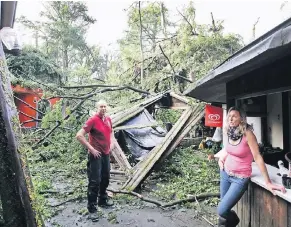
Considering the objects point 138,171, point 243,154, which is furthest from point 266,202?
point 138,171

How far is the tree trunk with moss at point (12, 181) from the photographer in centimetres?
165

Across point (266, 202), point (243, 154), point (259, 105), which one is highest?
point (259, 105)

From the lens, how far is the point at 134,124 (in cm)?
853

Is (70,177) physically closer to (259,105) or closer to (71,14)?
(259,105)

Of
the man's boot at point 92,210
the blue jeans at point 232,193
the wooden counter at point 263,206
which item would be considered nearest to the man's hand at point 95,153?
the man's boot at point 92,210

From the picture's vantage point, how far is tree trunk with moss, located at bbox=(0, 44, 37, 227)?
1646 millimetres

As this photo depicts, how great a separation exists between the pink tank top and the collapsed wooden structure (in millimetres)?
3289

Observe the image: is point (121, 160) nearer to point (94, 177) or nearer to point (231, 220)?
point (94, 177)

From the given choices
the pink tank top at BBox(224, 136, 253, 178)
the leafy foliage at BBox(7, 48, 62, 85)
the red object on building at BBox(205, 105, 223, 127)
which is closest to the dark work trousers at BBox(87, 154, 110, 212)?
the pink tank top at BBox(224, 136, 253, 178)

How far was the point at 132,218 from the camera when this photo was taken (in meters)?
4.79

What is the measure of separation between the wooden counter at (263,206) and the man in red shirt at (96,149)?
2.22 meters

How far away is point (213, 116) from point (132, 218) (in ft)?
11.4

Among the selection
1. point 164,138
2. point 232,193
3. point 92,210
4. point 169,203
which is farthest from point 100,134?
point 164,138

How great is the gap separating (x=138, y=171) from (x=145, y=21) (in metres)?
14.7
